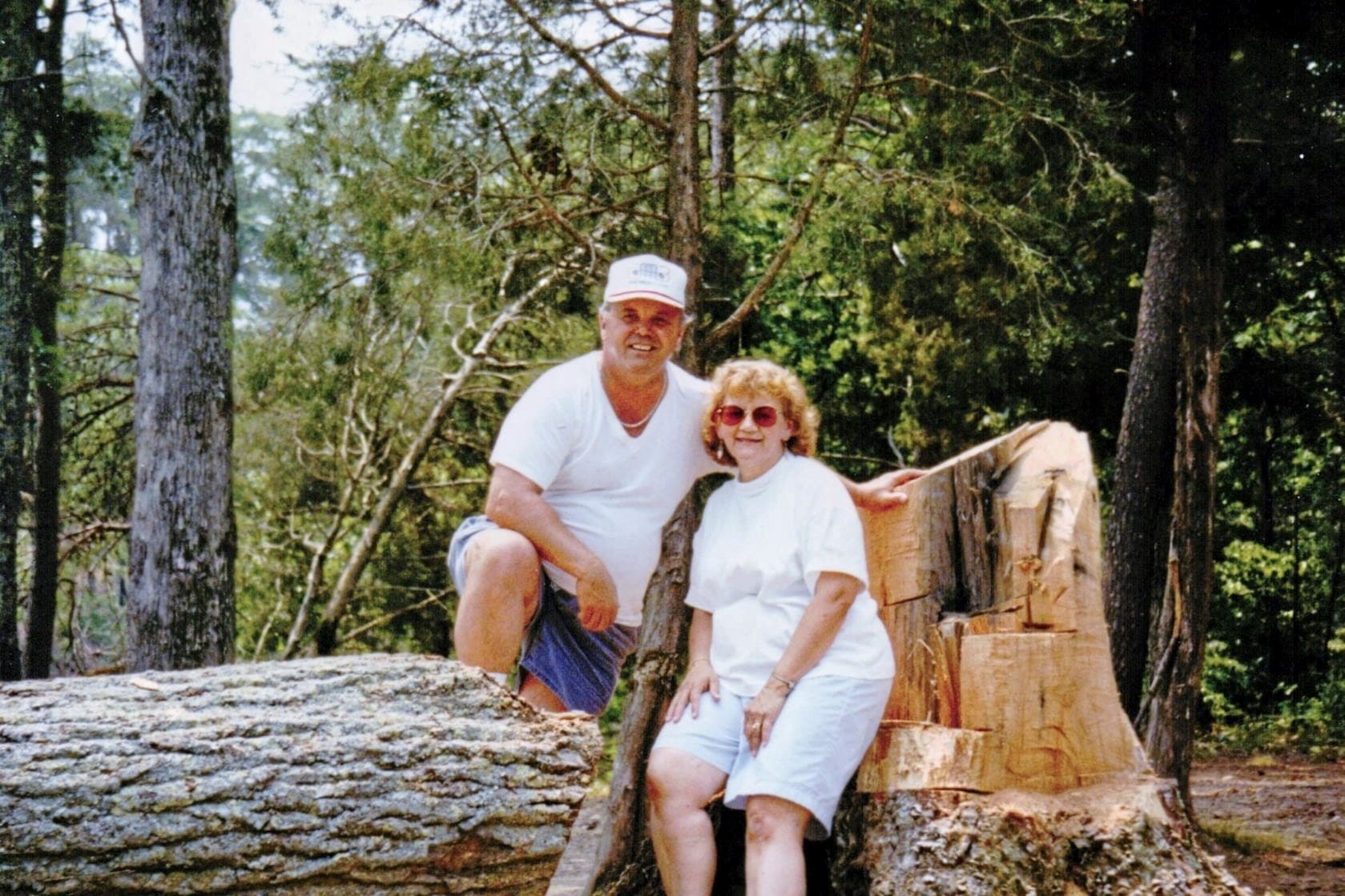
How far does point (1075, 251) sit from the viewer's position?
8922mm

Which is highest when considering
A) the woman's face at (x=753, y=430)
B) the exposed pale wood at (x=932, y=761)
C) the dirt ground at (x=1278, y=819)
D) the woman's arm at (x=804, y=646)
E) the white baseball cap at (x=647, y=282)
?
the white baseball cap at (x=647, y=282)

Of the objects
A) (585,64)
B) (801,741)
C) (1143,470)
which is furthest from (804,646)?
(1143,470)

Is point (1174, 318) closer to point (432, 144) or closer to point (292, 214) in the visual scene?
point (432, 144)

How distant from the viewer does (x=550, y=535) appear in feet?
11.2

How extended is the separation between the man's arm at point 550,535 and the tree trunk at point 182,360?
9.54 feet

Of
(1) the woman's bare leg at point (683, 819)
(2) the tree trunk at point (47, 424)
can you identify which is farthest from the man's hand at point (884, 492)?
(2) the tree trunk at point (47, 424)

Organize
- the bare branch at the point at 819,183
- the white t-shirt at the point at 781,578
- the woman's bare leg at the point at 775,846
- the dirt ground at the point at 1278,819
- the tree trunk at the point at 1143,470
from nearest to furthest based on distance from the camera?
the woman's bare leg at the point at 775,846
the white t-shirt at the point at 781,578
the bare branch at the point at 819,183
the dirt ground at the point at 1278,819
the tree trunk at the point at 1143,470

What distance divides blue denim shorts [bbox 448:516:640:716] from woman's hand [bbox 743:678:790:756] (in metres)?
0.56

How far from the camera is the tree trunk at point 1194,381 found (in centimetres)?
666

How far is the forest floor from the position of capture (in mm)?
6184

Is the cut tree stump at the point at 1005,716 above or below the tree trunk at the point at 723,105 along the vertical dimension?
below

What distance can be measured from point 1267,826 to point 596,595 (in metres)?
5.65

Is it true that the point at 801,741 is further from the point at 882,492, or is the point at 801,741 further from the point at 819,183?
the point at 819,183

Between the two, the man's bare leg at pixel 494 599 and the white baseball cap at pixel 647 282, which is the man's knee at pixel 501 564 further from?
the white baseball cap at pixel 647 282
